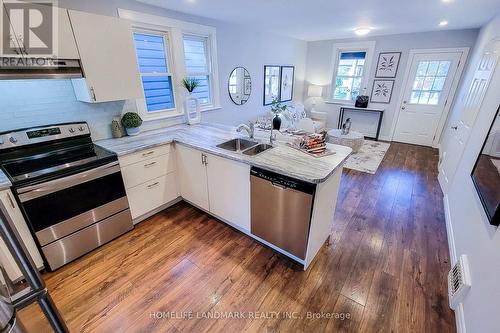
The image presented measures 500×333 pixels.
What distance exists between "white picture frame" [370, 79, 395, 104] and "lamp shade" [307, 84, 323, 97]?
1.32 metres

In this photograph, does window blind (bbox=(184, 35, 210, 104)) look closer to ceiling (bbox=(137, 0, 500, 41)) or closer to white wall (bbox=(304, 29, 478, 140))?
ceiling (bbox=(137, 0, 500, 41))

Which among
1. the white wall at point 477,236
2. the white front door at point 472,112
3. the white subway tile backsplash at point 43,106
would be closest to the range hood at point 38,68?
the white subway tile backsplash at point 43,106

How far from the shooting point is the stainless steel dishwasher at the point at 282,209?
5.56 feet

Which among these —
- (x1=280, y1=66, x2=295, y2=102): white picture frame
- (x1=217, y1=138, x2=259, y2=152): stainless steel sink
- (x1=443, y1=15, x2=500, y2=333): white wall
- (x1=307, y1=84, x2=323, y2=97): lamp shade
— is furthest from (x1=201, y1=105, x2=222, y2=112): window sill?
(x1=307, y1=84, x2=323, y2=97): lamp shade

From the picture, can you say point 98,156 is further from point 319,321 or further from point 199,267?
point 319,321

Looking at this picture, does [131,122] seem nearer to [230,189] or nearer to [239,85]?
[230,189]

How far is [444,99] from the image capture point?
4.84 metres

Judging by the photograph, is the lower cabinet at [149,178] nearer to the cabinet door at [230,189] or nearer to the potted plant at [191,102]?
the cabinet door at [230,189]

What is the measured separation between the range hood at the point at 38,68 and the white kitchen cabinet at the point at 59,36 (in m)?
0.05

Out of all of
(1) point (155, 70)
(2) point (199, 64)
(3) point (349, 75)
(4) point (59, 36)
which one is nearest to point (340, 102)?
(3) point (349, 75)

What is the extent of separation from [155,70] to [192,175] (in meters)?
1.52

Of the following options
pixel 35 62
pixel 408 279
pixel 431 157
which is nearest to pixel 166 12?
pixel 35 62

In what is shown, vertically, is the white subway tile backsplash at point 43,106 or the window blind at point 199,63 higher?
the window blind at point 199,63

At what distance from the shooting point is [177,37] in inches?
115
